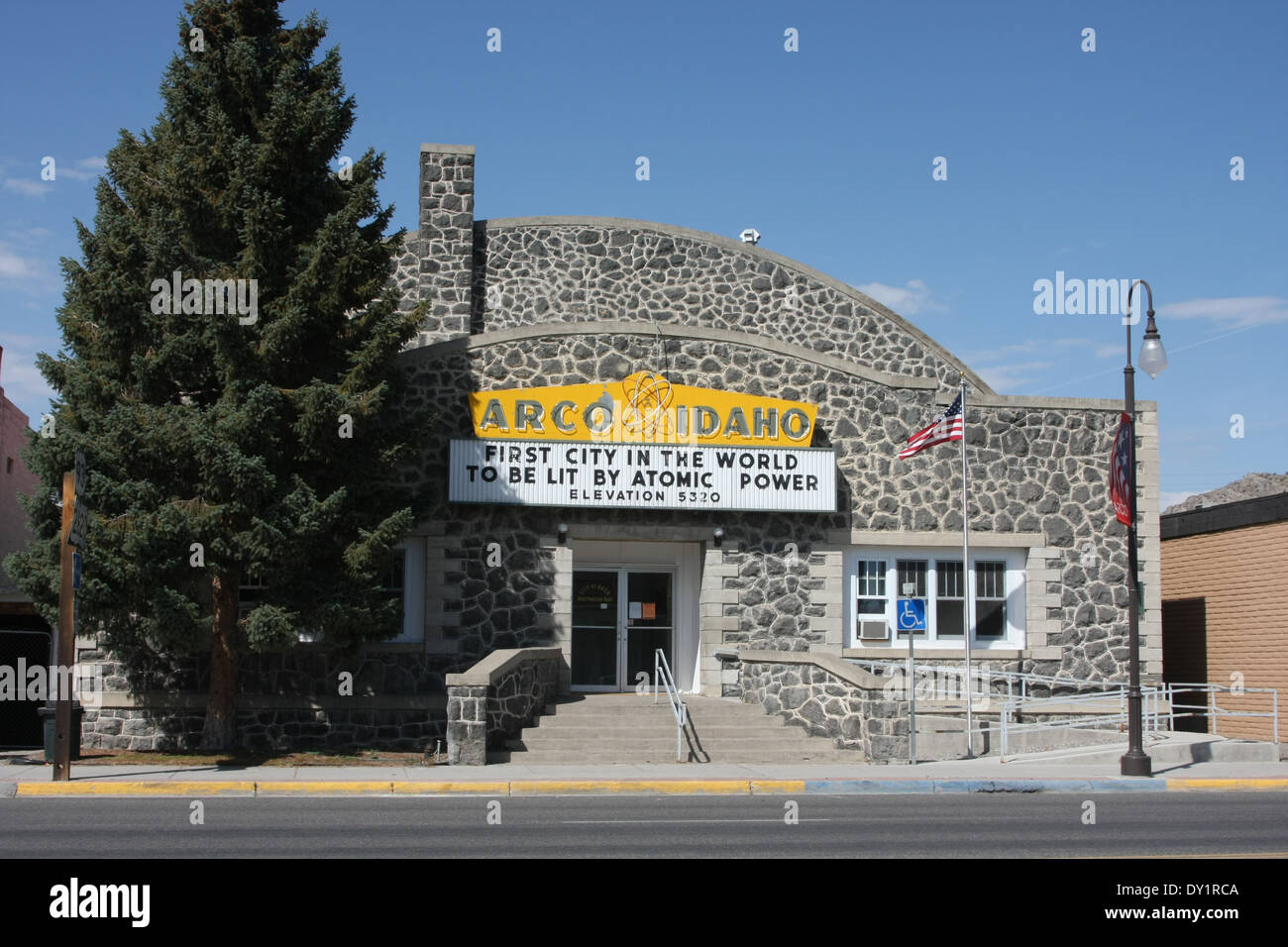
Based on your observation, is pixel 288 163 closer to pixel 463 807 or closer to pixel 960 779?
pixel 463 807

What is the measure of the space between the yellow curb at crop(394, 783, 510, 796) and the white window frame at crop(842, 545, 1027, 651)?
893 centimetres

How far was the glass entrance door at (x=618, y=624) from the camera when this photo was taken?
22688mm

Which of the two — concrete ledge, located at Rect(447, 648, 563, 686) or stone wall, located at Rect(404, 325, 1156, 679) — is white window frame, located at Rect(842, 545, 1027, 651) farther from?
concrete ledge, located at Rect(447, 648, 563, 686)

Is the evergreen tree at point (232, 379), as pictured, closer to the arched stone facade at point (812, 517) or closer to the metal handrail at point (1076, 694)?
the arched stone facade at point (812, 517)

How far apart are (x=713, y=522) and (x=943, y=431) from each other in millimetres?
4196

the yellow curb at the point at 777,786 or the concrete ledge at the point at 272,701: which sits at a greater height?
the concrete ledge at the point at 272,701

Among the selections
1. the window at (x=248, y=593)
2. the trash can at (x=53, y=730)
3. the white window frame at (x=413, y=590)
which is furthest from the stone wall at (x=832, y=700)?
the trash can at (x=53, y=730)

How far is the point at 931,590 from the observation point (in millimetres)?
23062

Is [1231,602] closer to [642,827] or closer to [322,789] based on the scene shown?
[642,827]

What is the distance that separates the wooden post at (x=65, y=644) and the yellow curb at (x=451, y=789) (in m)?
4.03

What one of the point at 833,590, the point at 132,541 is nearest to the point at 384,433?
the point at 132,541

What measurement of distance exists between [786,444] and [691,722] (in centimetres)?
518

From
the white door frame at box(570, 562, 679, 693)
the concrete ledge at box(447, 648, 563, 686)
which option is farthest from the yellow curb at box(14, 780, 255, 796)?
the white door frame at box(570, 562, 679, 693)

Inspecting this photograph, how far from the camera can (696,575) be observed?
2288cm
